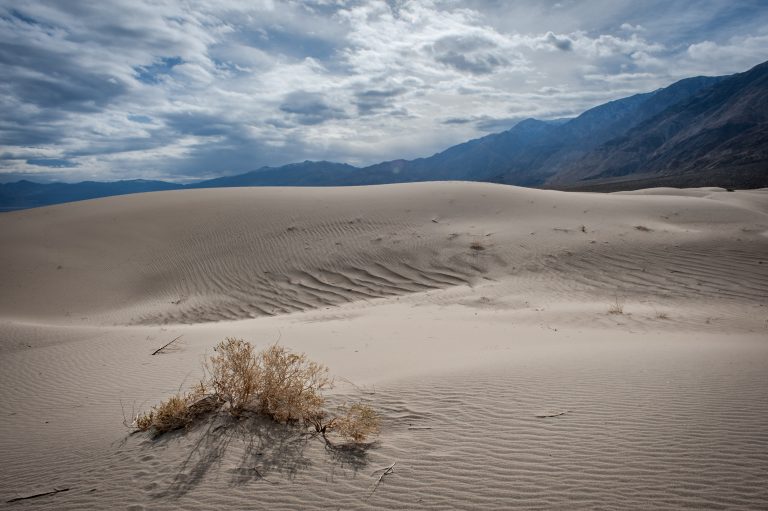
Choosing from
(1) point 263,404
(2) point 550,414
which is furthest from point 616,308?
(1) point 263,404

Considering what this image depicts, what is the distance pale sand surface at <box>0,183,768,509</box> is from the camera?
9.45 ft

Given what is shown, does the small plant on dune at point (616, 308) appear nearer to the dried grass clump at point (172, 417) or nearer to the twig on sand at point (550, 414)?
the twig on sand at point (550, 414)

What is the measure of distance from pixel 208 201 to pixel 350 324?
13.2 metres

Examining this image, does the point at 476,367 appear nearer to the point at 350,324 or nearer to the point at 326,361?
the point at 326,361

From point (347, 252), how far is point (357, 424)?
32.9 ft

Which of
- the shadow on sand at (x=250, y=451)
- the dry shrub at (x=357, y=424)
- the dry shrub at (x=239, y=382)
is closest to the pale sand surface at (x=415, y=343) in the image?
the shadow on sand at (x=250, y=451)

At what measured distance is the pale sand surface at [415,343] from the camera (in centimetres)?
288

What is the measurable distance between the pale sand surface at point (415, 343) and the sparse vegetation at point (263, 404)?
6.3 inches

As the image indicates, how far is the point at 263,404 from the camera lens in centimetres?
377

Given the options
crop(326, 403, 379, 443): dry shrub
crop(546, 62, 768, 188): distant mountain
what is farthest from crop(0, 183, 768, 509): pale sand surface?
crop(546, 62, 768, 188): distant mountain

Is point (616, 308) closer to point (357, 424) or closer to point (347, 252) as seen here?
point (357, 424)

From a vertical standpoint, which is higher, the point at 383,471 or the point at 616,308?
the point at 383,471

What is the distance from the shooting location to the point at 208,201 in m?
19.0

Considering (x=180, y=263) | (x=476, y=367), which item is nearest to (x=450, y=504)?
(x=476, y=367)
